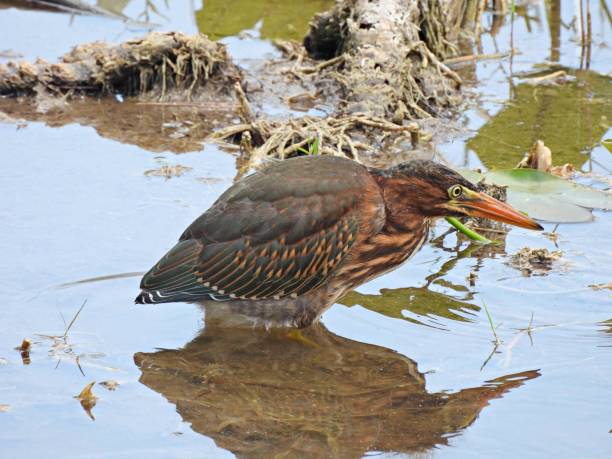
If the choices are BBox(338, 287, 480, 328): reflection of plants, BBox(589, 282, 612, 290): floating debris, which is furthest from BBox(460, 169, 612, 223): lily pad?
BBox(338, 287, 480, 328): reflection of plants

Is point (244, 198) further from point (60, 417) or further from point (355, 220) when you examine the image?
point (60, 417)

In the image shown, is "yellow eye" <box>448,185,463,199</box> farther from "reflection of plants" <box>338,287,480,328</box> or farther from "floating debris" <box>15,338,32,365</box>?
"floating debris" <box>15,338,32,365</box>

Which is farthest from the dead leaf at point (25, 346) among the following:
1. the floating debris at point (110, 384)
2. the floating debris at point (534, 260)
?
the floating debris at point (534, 260)

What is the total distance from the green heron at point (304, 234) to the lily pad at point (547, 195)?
1135 millimetres

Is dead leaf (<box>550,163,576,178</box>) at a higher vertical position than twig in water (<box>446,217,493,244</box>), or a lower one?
higher

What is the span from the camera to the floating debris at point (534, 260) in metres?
6.52

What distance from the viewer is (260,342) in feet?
19.6

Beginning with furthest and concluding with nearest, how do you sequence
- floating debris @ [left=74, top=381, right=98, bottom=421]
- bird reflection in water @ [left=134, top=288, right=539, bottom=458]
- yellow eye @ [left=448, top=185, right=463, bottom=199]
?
yellow eye @ [left=448, top=185, right=463, bottom=199]
floating debris @ [left=74, top=381, right=98, bottom=421]
bird reflection in water @ [left=134, top=288, right=539, bottom=458]

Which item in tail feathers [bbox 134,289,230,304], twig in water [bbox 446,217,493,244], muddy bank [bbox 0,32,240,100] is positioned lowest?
tail feathers [bbox 134,289,230,304]

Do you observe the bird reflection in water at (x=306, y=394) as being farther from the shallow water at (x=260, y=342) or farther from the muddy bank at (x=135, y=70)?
the muddy bank at (x=135, y=70)

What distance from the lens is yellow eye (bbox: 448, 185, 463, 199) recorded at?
5.96 meters

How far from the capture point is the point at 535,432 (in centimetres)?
492

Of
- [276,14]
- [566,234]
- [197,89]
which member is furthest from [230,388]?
[276,14]

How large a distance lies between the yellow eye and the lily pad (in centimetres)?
132
